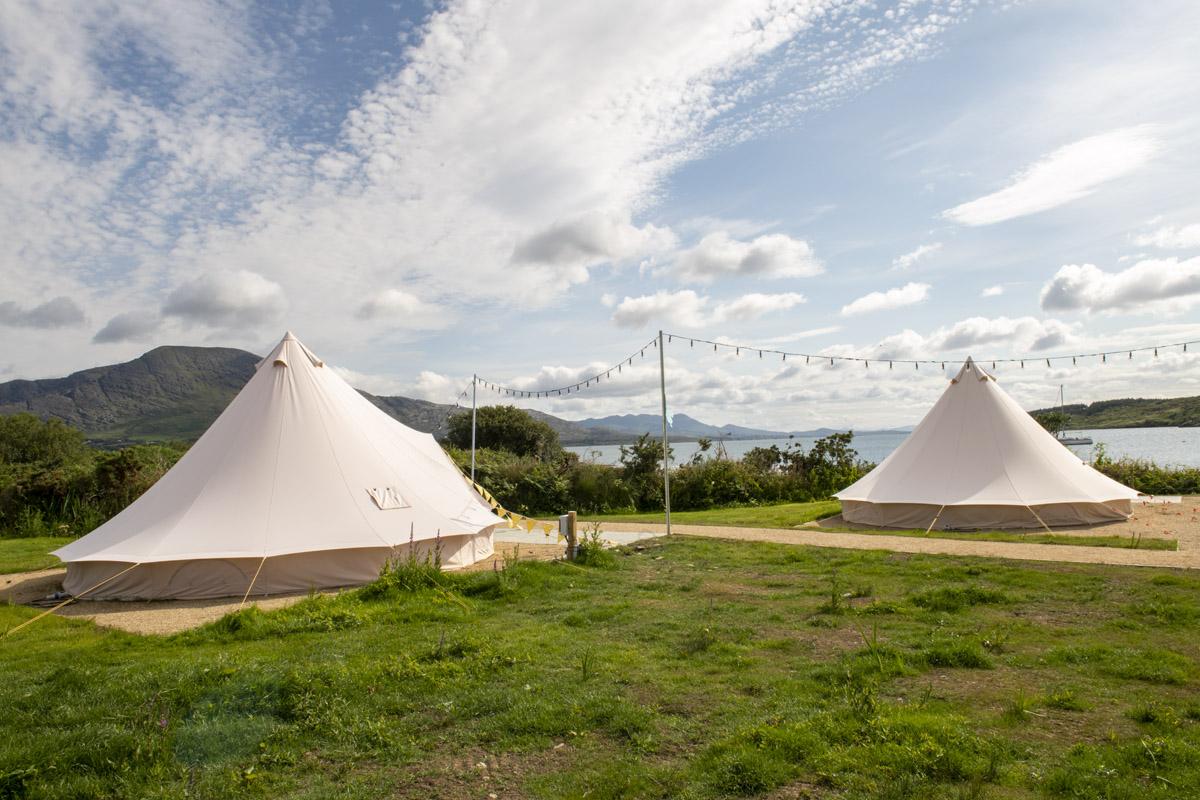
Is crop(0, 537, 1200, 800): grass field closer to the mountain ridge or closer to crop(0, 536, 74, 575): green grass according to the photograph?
crop(0, 536, 74, 575): green grass

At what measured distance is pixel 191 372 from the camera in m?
142

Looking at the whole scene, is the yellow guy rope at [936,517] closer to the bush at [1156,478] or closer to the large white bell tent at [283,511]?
the bush at [1156,478]

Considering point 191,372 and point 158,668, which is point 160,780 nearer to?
point 158,668

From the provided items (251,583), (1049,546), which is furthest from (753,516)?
(251,583)

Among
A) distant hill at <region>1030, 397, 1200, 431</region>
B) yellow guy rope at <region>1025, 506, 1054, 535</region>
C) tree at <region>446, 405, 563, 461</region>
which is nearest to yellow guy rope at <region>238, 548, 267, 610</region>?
yellow guy rope at <region>1025, 506, 1054, 535</region>

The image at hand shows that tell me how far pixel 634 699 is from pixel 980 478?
10805mm

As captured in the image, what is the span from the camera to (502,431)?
31156mm

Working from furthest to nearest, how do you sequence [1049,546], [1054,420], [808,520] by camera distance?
[1054,420] → [808,520] → [1049,546]

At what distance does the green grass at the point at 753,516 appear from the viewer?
1450cm

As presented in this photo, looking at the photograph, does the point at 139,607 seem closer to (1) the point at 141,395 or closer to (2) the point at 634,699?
(2) the point at 634,699

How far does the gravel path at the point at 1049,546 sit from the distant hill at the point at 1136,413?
30178 mm

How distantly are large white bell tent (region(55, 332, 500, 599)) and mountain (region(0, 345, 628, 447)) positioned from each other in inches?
2796

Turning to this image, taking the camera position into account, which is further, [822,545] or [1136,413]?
[1136,413]

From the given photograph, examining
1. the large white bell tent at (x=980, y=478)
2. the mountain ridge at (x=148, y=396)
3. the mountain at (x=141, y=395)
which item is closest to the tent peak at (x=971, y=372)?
the large white bell tent at (x=980, y=478)
